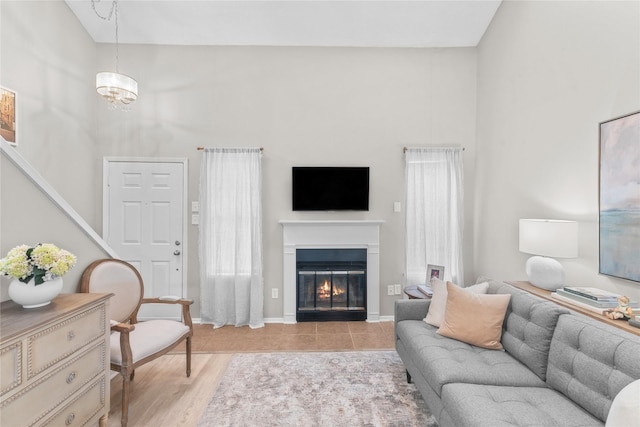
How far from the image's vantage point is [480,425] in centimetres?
141

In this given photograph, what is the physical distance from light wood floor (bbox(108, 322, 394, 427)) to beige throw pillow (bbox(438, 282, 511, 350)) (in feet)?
3.75

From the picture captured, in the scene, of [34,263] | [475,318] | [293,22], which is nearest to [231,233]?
[34,263]

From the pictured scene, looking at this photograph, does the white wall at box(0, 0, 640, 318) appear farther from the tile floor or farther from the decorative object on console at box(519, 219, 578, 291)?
the decorative object on console at box(519, 219, 578, 291)

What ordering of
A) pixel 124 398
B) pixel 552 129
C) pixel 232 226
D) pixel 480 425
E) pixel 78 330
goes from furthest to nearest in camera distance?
pixel 232 226 → pixel 552 129 → pixel 124 398 → pixel 78 330 → pixel 480 425

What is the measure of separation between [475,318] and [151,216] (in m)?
3.81

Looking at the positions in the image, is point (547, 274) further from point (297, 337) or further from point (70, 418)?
point (70, 418)

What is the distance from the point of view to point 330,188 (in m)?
3.97

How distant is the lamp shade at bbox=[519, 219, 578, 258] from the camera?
231 centimetres

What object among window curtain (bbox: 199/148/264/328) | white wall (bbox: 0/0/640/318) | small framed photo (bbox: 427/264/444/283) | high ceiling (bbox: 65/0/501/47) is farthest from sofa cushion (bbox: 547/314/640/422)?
high ceiling (bbox: 65/0/501/47)

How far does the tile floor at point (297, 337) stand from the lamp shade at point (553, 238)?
1692mm

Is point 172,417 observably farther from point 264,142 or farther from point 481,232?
point 481,232

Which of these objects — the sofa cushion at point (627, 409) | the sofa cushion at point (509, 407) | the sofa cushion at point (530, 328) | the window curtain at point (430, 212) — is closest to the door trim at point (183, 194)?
the window curtain at point (430, 212)

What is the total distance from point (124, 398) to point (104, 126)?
3392 millimetres

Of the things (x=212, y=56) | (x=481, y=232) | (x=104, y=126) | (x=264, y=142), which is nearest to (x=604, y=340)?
(x=481, y=232)
